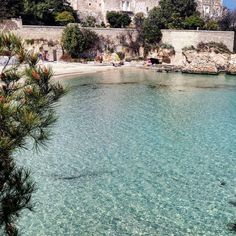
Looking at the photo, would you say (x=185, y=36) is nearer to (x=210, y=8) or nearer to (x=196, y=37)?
(x=196, y=37)

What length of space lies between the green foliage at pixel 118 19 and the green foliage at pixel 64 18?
5365 millimetres

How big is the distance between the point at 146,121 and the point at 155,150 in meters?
5.02

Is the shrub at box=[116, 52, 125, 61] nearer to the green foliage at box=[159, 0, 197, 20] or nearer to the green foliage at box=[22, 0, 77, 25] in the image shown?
the green foliage at box=[22, 0, 77, 25]

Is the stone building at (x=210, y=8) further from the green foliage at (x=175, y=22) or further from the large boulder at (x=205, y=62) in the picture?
the large boulder at (x=205, y=62)

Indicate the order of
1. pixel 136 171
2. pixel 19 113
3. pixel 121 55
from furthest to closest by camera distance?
1. pixel 121 55
2. pixel 136 171
3. pixel 19 113

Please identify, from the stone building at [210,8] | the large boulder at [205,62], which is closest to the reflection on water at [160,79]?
the large boulder at [205,62]

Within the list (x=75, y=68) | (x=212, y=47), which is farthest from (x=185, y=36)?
(x=75, y=68)

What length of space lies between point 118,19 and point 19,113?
49.9 m

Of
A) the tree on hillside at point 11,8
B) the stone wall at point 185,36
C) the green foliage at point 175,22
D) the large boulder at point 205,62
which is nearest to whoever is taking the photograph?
the tree on hillside at point 11,8

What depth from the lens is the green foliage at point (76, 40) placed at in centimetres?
4606

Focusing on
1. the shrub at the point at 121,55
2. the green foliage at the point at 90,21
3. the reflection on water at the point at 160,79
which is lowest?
the reflection on water at the point at 160,79

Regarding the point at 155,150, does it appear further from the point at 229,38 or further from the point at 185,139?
the point at 229,38

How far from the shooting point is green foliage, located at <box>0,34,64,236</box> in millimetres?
4685

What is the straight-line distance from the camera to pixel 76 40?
46000 millimetres
